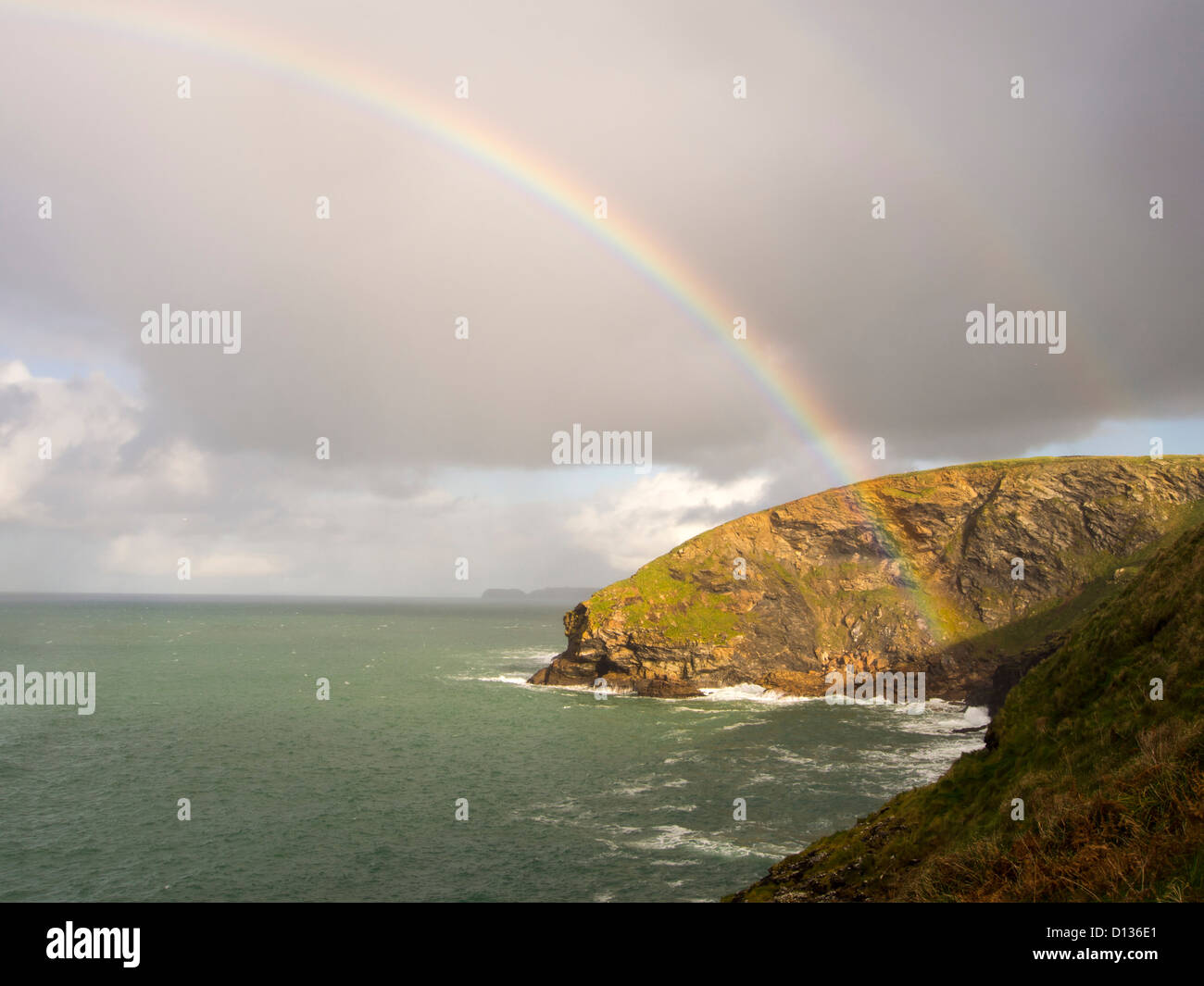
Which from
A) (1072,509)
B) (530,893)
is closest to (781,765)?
(530,893)

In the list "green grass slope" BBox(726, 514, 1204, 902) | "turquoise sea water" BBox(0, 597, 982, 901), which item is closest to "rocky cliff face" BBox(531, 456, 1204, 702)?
"turquoise sea water" BBox(0, 597, 982, 901)

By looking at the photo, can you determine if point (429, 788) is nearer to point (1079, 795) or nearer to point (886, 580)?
point (1079, 795)

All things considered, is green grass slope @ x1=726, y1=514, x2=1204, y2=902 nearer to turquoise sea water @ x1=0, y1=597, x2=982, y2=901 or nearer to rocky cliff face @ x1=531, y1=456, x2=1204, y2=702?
turquoise sea water @ x1=0, y1=597, x2=982, y2=901

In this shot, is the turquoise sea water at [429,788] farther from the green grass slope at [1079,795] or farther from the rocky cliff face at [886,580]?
the rocky cliff face at [886,580]

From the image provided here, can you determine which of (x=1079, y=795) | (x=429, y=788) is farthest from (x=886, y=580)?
(x=1079, y=795)
